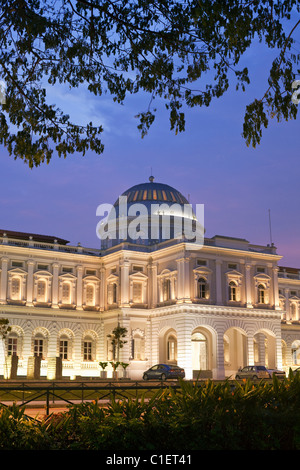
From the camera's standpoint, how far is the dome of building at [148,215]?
213 ft

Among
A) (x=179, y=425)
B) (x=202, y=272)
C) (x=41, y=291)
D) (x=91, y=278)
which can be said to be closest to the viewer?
(x=179, y=425)

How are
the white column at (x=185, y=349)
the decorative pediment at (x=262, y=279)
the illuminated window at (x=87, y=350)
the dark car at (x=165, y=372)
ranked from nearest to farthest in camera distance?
the dark car at (x=165, y=372) → the white column at (x=185, y=349) → the decorative pediment at (x=262, y=279) → the illuminated window at (x=87, y=350)

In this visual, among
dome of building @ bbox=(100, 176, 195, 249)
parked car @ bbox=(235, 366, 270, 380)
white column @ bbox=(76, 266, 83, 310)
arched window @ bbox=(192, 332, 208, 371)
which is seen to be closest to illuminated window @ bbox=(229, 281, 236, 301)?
arched window @ bbox=(192, 332, 208, 371)

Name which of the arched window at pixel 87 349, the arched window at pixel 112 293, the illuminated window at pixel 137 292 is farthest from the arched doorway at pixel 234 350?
the arched window at pixel 87 349

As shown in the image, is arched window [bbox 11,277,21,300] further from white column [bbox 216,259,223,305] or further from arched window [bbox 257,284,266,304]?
arched window [bbox 257,284,266,304]

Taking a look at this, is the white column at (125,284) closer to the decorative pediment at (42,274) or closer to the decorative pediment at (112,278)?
the decorative pediment at (112,278)

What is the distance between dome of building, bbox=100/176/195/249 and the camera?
213ft

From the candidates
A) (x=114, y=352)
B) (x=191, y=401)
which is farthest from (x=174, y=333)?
(x=191, y=401)

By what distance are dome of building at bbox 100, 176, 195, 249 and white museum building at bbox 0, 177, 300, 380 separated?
7.85 meters

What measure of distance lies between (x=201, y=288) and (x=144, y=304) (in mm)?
6352

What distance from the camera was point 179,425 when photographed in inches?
318

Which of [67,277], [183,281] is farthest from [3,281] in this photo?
[183,281]

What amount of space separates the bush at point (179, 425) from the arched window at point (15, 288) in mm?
45289

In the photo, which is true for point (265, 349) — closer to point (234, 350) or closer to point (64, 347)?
point (234, 350)
